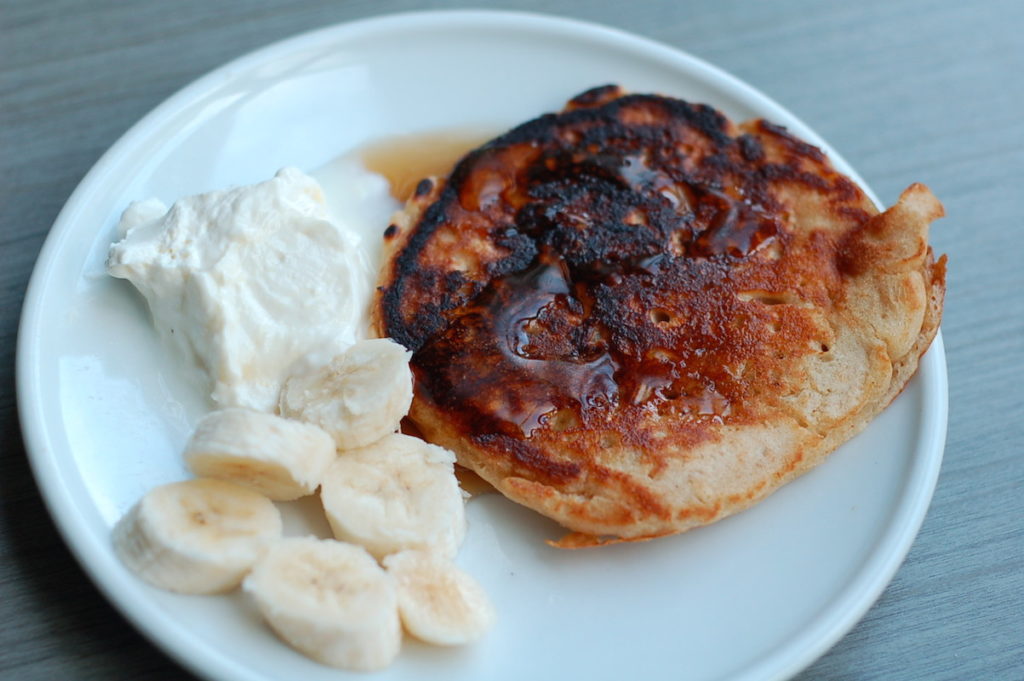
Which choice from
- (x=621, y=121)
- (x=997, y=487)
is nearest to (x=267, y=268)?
(x=621, y=121)

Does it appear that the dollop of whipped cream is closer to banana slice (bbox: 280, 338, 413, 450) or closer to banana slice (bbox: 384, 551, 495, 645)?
banana slice (bbox: 280, 338, 413, 450)

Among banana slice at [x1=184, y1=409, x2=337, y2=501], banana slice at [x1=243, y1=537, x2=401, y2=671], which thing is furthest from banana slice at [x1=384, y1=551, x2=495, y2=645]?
banana slice at [x1=184, y1=409, x2=337, y2=501]

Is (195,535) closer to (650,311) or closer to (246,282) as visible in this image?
(246,282)

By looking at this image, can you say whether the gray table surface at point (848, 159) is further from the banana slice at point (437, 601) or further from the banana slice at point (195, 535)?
the banana slice at point (437, 601)

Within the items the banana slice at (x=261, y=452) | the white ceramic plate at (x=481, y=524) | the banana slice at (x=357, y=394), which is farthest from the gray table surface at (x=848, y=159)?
the banana slice at (x=357, y=394)

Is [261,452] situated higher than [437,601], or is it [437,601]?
[261,452]

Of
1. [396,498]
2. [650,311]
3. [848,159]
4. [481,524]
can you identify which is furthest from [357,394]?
[848,159]
